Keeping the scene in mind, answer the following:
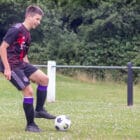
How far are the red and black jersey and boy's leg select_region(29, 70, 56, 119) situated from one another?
0.49 metres

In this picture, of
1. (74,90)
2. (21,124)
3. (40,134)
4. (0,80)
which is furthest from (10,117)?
(0,80)

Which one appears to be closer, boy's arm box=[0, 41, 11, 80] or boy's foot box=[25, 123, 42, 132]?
boy's arm box=[0, 41, 11, 80]

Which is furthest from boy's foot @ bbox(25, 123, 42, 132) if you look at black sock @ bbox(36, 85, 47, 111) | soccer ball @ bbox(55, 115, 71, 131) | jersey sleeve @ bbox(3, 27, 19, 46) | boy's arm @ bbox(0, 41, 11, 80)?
jersey sleeve @ bbox(3, 27, 19, 46)

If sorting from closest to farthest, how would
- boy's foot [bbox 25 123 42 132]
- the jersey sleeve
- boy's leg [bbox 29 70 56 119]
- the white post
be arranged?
the jersey sleeve, boy's foot [bbox 25 123 42 132], boy's leg [bbox 29 70 56 119], the white post

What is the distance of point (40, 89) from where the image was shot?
1011 centimetres

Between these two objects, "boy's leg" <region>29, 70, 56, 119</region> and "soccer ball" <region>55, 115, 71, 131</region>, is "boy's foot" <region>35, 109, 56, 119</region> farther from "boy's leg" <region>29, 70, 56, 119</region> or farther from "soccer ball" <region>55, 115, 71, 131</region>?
"soccer ball" <region>55, 115, 71, 131</region>

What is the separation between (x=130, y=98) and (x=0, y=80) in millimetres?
13158

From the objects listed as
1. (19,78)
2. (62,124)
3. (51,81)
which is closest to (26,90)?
(19,78)

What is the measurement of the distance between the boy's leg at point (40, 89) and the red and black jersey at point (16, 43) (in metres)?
0.49

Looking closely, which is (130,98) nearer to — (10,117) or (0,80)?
(10,117)

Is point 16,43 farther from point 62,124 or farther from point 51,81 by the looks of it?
point 51,81

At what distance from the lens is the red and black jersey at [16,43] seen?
30.8ft

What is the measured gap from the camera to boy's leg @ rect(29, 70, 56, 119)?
32.5 ft

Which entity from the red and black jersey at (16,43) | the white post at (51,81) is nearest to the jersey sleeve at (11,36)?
the red and black jersey at (16,43)
